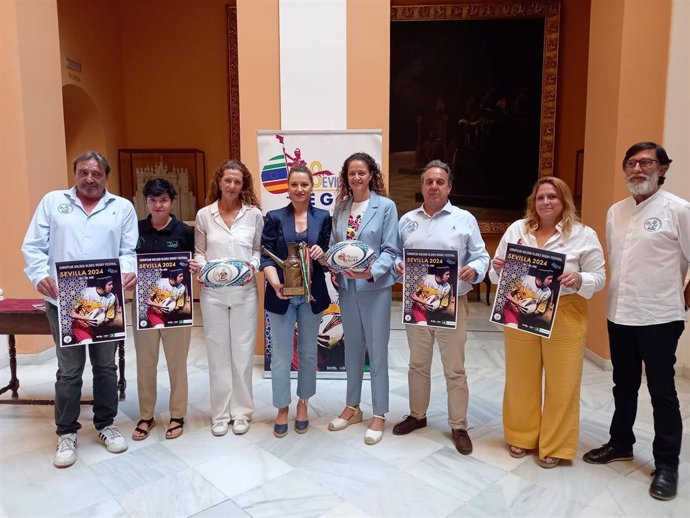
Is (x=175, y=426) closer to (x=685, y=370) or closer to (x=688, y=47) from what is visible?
(x=685, y=370)

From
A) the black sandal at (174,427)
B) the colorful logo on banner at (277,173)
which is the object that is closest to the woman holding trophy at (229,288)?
the black sandal at (174,427)

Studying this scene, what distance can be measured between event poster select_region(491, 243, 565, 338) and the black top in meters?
1.99

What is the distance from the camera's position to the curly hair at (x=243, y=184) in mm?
3193

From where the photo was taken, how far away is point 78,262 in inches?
109

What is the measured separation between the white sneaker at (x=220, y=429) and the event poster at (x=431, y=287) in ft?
4.83

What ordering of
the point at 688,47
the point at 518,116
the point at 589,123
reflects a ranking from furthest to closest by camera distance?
the point at 518,116 < the point at 589,123 < the point at 688,47

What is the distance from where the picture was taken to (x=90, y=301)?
9.23 ft

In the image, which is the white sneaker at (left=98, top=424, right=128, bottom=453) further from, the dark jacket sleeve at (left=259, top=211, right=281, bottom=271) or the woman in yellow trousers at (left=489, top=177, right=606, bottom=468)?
the woman in yellow trousers at (left=489, top=177, right=606, bottom=468)

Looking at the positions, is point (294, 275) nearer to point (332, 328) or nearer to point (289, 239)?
point (289, 239)

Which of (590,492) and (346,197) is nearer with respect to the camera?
(590,492)

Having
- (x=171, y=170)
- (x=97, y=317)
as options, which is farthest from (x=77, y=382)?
(x=171, y=170)

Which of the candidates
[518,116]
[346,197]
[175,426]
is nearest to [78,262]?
[175,426]

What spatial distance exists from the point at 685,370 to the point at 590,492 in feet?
8.34

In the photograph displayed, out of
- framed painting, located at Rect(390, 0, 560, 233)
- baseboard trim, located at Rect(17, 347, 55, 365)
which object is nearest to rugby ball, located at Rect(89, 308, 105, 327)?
baseboard trim, located at Rect(17, 347, 55, 365)
